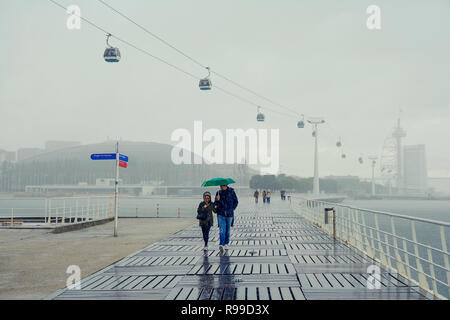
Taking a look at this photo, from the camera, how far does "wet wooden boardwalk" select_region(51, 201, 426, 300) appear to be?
710cm

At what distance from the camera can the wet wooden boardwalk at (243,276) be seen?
23.3ft

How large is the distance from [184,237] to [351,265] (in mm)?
8117

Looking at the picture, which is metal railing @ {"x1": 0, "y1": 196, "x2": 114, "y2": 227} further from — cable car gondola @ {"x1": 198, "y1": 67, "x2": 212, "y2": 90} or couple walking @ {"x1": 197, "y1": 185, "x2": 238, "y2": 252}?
cable car gondola @ {"x1": 198, "y1": 67, "x2": 212, "y2": 90}

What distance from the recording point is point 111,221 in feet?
85.6

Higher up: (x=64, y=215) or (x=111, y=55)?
(x=111, y=55)

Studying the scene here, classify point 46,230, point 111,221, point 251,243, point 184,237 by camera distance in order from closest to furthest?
point 251,243
point 184,237
point 46,230
point 111,221

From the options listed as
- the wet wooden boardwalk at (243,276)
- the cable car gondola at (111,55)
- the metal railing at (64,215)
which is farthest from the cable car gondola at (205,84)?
the wet wooden boardwalk at (243,276)

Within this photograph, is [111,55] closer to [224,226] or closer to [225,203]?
[225,203]

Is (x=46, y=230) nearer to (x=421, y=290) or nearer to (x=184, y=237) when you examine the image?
(x=184, y=237)

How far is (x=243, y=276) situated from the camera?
8.69 m

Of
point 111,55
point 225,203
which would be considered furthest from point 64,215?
point 225,203

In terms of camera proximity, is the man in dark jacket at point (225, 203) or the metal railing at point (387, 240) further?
the man in dark jacket at point (225, 203)

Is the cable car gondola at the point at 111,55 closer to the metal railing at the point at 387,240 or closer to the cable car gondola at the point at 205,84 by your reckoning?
the cable car gondola at the point at 205,84
